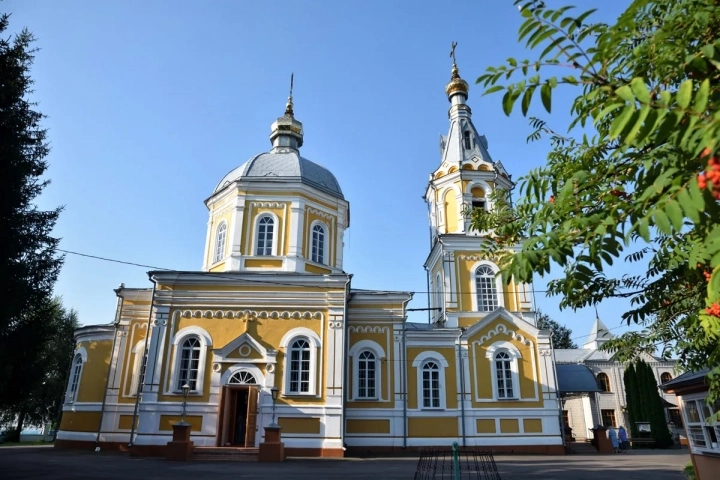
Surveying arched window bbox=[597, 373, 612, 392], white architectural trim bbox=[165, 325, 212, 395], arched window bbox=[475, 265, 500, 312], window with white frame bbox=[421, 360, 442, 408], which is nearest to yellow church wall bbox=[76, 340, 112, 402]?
white architectural trim bbox=[165, 325, 212, 395]

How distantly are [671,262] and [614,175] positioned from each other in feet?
3.16

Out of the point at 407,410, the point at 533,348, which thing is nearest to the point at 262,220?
the point at 407,410

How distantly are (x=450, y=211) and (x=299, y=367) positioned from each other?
33.9 feet

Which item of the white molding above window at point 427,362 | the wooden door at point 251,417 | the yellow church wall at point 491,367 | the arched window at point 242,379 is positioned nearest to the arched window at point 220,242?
the arched window at point 242,379

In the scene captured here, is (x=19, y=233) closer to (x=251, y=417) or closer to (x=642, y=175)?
(x=251, y=417)

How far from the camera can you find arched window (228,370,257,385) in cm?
1727

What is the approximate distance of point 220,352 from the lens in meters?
17.5

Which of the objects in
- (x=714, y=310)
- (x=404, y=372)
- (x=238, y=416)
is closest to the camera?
(x=714, y=310)

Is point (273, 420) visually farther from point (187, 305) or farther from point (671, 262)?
point (671, 262)

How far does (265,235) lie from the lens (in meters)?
20.2

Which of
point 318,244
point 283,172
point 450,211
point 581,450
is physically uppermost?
point 283,172

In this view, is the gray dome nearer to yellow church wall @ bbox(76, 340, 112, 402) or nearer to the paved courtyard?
yellow church wall @ bbox(76, 340, 112, 402)

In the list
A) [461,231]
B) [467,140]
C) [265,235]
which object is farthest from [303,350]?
[467,140]

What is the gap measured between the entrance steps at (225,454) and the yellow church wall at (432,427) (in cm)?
641
